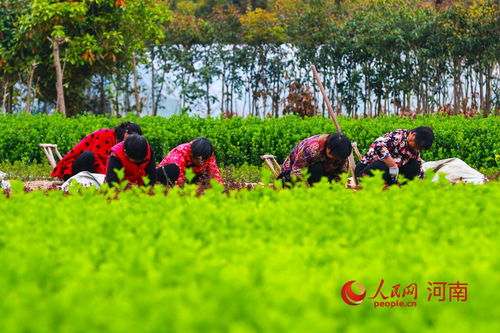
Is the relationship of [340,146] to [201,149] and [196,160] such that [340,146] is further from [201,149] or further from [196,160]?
[196,160]

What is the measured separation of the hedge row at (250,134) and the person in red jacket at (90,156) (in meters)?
2.83

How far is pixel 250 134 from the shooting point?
12.1 meters

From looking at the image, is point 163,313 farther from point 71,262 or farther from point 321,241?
point 321,241

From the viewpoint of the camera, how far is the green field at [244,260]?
258 cm

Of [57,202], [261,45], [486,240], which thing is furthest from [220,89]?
[486,240]

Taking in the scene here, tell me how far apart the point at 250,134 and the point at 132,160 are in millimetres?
4948

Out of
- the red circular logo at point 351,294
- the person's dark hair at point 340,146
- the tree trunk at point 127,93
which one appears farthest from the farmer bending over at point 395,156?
the tree trunk at point 127,93

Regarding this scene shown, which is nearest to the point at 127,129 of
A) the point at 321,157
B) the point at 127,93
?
the point at 321,157

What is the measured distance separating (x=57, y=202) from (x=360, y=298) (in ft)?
8.90

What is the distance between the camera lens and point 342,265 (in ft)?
11.2

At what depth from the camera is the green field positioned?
2.58 m

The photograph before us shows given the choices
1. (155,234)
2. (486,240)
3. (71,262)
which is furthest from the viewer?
(155,234)

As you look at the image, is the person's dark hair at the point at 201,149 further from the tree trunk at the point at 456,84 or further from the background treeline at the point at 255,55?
the tree trunk at the point at 456,84

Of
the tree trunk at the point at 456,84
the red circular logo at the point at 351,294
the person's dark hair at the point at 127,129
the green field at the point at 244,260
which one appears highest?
the tree trunk at the point at 456,84
